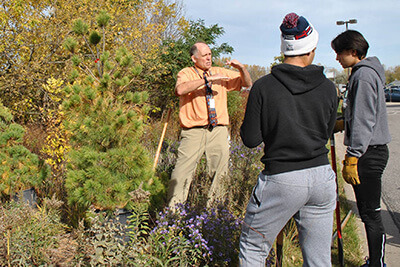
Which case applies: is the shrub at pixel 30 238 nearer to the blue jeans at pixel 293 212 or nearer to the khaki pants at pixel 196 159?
the khaki pants at pixel 196 159

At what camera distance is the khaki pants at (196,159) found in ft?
12.3

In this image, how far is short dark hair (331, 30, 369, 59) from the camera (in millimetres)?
2745

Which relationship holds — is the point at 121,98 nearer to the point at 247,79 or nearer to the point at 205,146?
the point at 205,146

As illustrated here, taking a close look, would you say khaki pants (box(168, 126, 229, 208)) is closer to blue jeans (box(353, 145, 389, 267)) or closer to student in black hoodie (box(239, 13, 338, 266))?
blue jeans (box(353, 145, 389, 267))

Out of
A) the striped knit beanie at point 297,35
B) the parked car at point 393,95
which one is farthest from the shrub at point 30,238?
the parked car at point 393,95

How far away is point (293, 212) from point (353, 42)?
150 cm

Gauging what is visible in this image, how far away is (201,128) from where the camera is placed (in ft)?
12.6

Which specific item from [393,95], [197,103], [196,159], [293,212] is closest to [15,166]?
[196,159]

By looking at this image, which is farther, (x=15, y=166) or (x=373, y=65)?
(x=15, y=166)

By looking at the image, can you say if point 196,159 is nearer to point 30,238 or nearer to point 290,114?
point 30,238

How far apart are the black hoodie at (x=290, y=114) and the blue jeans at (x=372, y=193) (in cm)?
97

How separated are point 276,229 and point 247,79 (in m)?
2.20

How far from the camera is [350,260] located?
3.28 m

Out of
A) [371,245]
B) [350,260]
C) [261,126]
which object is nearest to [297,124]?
[261,126]
